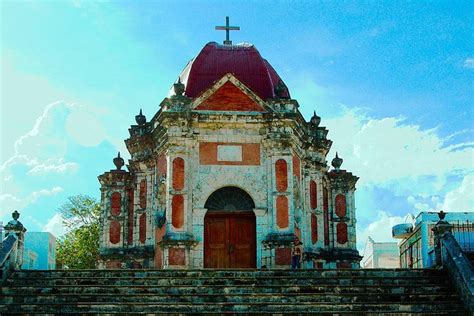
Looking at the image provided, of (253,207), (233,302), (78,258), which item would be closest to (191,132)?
(253,207)

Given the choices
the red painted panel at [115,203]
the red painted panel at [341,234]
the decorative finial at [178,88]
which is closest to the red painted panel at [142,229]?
the red painted panel at [115,203]

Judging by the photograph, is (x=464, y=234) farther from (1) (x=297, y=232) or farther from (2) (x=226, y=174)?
(2) (x=226, y=174)

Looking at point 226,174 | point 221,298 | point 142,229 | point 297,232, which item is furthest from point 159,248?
point 221,298

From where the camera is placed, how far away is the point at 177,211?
2811 centimetres

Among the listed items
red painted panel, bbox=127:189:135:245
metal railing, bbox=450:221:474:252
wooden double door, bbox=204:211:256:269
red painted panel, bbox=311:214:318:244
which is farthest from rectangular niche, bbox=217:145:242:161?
metal railing, bbox=450:221:474:252

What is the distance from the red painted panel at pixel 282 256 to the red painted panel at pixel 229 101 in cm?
522

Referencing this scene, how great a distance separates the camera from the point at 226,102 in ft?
96.1

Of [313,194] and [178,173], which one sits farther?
[313,194]

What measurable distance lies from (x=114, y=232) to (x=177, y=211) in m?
6.23

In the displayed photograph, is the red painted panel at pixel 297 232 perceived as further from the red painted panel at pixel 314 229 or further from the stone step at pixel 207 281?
the stone step at pixel 207 281

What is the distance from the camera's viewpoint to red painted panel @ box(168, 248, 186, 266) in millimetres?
27484

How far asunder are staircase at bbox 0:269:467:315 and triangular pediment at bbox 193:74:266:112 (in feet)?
27.1

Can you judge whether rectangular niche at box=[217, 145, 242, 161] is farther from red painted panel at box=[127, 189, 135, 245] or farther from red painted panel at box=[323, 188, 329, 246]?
red painted panel at box=[323, 188, 329, 246]

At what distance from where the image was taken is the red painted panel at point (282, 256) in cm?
2761
